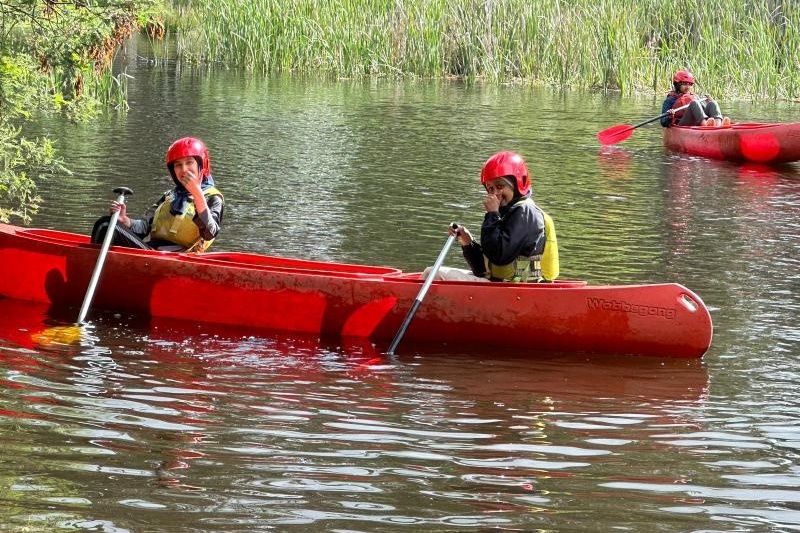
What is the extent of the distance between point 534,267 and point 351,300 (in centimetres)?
111

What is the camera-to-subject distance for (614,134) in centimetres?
1862

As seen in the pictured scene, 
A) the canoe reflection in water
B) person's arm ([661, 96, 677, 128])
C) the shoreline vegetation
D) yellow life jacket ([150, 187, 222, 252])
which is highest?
the shoreline vegetation

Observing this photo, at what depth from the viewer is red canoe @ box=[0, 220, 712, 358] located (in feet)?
26.1

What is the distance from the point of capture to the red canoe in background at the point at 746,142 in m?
17.2

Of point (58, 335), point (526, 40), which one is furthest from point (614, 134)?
point (58, 335)

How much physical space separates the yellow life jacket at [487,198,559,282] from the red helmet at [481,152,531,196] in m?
0.26

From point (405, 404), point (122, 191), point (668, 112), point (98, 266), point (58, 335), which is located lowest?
point (405, 404)

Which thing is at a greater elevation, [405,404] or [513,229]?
[513,229]

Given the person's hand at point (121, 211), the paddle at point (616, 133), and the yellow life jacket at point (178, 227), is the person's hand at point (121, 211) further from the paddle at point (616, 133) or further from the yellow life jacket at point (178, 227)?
the paddle at point (616, 133)

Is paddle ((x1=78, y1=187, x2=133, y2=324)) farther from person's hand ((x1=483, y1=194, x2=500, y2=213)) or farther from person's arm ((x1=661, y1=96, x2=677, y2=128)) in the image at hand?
person's arm ((x1=661, y1=96, x2=677, y2=128))

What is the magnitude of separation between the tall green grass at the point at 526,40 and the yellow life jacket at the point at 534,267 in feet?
54.1

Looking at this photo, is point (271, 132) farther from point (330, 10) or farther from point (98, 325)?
point (98, 325)

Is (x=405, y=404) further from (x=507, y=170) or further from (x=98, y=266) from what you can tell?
(x=98, y=266)

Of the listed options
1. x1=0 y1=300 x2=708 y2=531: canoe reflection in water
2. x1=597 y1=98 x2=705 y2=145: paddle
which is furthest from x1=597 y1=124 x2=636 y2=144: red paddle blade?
x1=0 y1=300 x2=708 y2=531: canoe reflection in water
